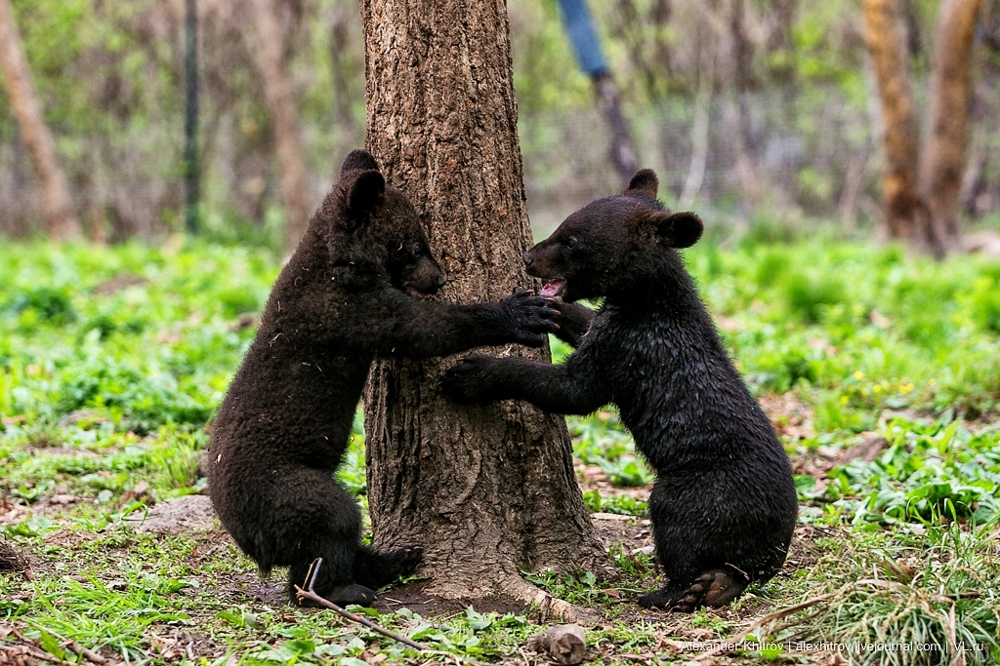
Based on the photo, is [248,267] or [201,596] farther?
[248,267]

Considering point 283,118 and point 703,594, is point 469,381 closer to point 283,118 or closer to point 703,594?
point 703,594

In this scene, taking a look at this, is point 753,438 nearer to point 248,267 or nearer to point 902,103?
point 248,267

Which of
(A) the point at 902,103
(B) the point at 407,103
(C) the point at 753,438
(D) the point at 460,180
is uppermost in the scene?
(A) the point at 902,103

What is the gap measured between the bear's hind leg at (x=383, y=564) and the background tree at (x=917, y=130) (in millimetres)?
12380

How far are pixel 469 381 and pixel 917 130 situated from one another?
42.0 feet

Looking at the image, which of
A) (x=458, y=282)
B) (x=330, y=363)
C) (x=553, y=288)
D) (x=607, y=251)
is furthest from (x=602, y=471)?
(x=330, y=363)

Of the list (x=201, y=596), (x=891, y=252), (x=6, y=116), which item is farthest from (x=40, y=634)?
(x=6, y=116)

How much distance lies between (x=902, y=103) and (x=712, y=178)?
19.3 ft

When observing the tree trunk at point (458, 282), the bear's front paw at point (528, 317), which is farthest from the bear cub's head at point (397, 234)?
the bear's front paw at point (528, 317)

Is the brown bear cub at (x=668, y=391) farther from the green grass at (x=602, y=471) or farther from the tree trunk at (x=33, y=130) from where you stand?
the tree trunk at (x=33, y=130)

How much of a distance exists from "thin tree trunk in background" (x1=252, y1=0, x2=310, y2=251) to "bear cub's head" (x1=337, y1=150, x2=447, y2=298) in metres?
11.1

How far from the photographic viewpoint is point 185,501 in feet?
19.9

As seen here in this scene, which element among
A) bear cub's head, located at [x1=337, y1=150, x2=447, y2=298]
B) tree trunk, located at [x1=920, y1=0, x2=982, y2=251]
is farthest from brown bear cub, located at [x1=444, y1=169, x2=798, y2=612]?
tree trunk, located at [x1=920, y1=0, x2=982, y2=251]

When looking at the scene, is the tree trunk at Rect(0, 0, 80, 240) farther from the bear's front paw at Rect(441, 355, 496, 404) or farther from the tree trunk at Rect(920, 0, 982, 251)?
the bear's front paw at Rect(441, 355, 496, 404)
